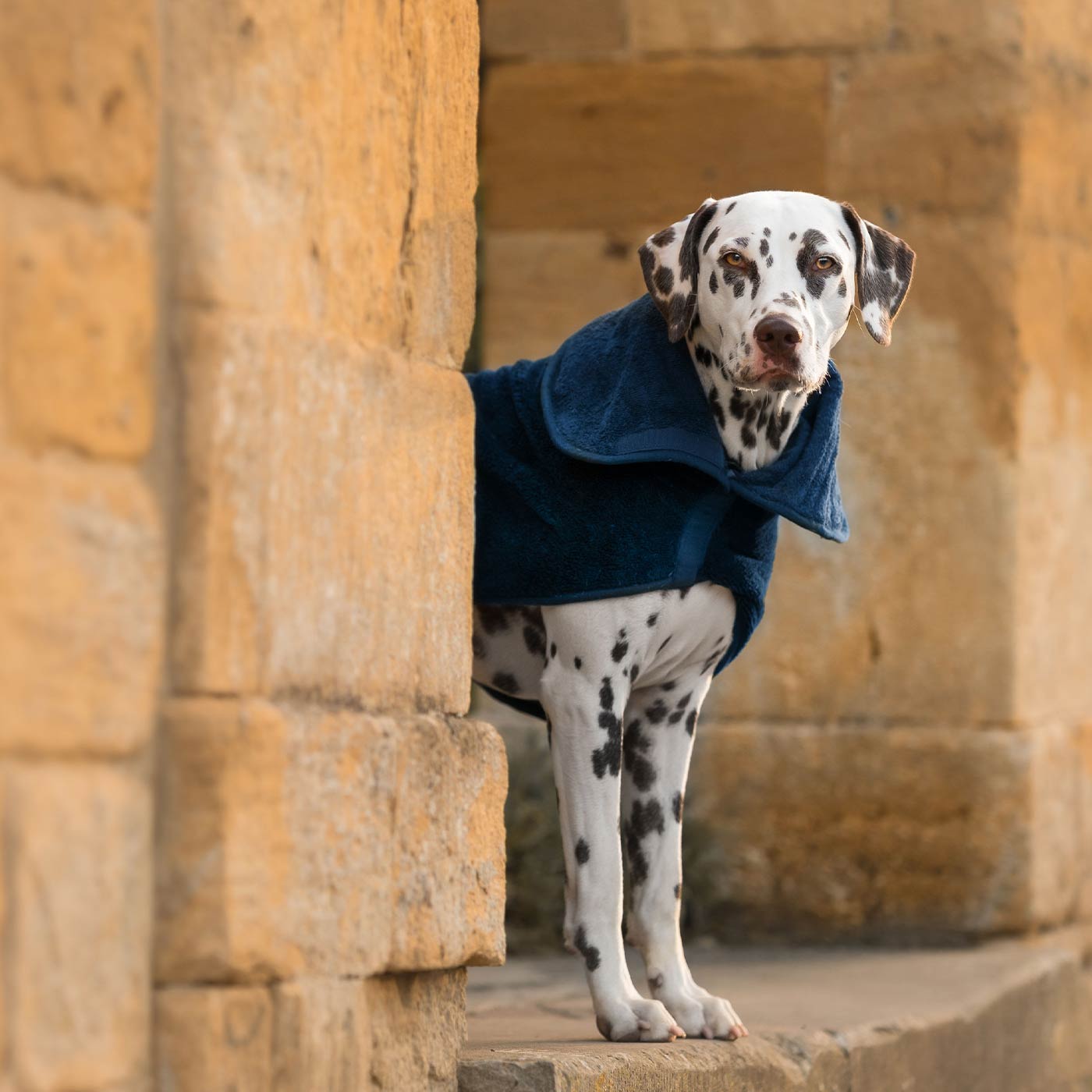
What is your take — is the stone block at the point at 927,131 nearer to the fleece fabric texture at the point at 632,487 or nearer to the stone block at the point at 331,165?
the fleece fabric texture at the point at 632,487

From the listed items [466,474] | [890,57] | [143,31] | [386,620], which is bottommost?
[386,620]

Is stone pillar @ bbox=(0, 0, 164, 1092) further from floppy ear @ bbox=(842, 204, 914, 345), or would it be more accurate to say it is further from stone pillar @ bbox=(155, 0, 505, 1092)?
floppy ear @ bbox=(842, 204, 914, 345)

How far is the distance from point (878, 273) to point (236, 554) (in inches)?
74.8

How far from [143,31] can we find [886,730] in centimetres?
426

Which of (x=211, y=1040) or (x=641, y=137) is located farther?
(x=641, y=137)

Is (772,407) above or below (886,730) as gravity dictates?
above

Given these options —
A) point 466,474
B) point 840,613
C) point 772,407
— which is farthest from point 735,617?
point 840,613

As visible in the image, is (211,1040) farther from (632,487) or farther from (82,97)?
(632,487)

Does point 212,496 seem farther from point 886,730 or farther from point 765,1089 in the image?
point 886,730

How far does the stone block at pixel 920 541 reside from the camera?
6.13 m

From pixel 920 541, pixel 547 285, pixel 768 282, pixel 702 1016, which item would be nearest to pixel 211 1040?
pixel 702 1016

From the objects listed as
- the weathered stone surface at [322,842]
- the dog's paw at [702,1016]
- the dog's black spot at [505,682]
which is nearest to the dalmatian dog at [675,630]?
the dog's paw at [702,1016]

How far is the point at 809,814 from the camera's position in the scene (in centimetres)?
622

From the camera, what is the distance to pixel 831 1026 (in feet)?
14.4
